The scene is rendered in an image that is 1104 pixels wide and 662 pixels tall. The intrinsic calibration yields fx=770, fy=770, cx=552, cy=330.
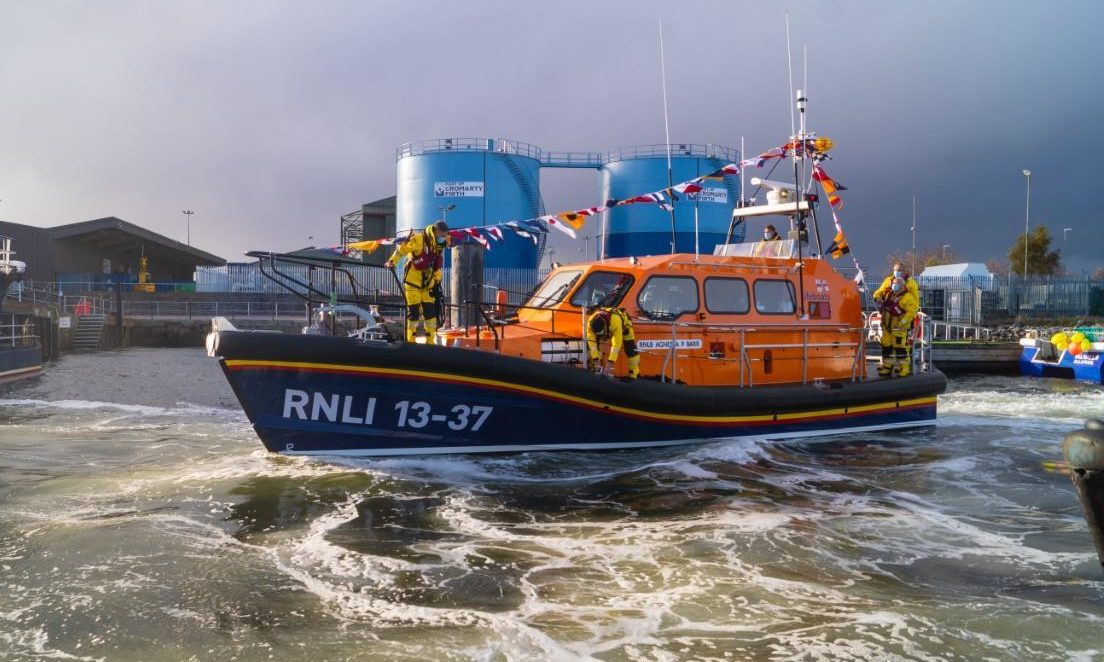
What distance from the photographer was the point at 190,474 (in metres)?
6.32

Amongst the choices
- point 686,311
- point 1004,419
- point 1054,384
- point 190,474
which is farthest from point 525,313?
point 1054,384

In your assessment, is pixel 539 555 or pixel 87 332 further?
pixel 87 332

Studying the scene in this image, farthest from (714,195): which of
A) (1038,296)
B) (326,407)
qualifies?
(326,407)

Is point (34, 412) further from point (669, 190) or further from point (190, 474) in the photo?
point (669, 190)

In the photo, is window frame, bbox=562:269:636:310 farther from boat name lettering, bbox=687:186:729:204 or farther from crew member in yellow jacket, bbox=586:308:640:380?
boat name lettering, bbox=687:186:729:204

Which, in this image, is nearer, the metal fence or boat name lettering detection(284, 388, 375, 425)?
boat name lettering detection(284, 388, 375, 425)

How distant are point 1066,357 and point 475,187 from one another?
19764 mm

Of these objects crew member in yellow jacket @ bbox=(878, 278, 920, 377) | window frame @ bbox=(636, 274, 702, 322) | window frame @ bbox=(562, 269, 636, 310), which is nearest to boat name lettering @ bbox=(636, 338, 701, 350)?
window frame @ bbox=(636, 274, 702, 322)

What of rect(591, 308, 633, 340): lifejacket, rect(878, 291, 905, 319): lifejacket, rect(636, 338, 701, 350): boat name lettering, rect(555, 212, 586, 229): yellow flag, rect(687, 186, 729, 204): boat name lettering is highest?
rect(687, 186, 729, 204): boat name lettering

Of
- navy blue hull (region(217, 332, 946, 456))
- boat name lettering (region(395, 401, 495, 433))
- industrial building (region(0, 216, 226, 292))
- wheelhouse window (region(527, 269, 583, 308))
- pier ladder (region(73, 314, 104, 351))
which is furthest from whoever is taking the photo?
industrial building (region(0, 216, 226, 292))

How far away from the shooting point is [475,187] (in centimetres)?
2941

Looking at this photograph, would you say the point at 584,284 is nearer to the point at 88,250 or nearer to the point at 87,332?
the point at 87,332

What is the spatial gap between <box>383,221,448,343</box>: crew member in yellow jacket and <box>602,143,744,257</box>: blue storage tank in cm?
2136

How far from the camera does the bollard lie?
8.16ft
